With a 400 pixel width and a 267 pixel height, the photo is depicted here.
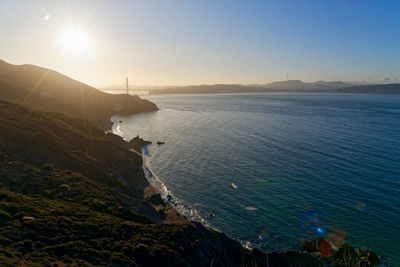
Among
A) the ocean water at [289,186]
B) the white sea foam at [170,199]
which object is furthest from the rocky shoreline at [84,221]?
the ocean water at [289,186]

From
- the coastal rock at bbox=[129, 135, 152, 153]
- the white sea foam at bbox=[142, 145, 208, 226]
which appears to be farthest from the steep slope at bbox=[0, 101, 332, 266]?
the coastal rock at bbox=[129, 135, 152, 153]

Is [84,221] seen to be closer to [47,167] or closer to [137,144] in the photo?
[47,167]

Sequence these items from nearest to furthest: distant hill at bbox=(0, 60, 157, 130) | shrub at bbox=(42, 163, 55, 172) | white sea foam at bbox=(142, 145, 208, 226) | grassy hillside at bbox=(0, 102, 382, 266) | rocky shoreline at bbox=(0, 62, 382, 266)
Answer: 1. grassy hillside at bbox=(0, 102, 382, 266)
2. rocky shoreline at bbox=(0, 62, 382, 266)
3. shrub at bbox=(42, 163, 55, 172)
4. white sea foam at bbox=(142, 145, 208, 226)
5. distant hill at bbox=(0, 60, 157, 130)

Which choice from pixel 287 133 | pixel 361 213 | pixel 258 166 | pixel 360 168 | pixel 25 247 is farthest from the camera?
pixel 287 133

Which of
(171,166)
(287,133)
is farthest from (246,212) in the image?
(287,133)

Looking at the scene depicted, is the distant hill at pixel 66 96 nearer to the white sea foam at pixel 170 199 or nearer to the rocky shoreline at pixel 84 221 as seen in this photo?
the rocky shoreline at pixel 84 221

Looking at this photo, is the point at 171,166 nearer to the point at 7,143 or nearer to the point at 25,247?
the point at 7,143

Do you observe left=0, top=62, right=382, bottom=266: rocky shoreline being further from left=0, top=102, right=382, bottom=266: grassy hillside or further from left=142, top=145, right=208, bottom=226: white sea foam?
left=142, top=145, right=208, bottom=226: white sea foam

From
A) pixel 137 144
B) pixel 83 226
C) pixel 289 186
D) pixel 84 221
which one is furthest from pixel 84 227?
pixel 137 144
